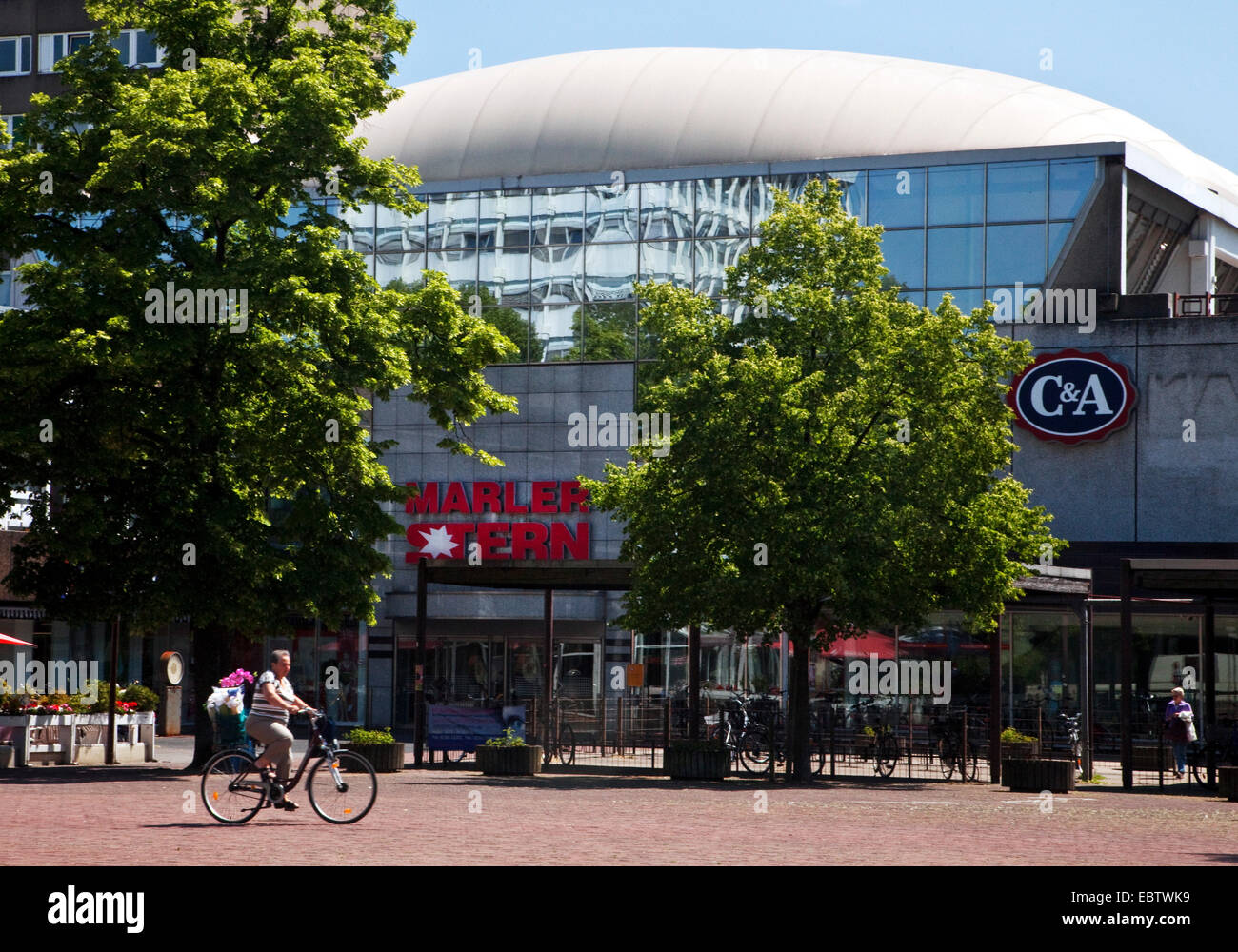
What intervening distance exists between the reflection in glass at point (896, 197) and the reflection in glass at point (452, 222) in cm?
1270

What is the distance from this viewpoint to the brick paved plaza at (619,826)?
546 inches

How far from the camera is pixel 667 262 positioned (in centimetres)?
5084

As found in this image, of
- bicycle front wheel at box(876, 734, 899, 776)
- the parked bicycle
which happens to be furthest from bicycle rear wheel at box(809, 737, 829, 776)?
the parked bicycle

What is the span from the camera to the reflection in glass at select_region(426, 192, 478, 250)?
5328 cm

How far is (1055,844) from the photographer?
629 inches

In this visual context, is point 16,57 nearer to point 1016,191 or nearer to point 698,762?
point 1016,191

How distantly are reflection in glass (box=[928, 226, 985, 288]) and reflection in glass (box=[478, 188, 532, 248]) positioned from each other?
12.8 m

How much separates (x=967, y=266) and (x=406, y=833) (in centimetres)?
3584

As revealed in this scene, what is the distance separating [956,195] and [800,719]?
24917 mm

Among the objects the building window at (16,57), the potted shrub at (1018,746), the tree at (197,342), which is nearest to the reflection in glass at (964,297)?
the potted shrub at (1018,746)

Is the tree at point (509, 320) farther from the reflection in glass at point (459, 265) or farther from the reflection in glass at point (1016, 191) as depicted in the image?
the reflection in glass at point (1016, 191)

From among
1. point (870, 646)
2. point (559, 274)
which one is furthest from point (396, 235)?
point (870, 646)

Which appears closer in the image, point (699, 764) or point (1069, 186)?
point (699, 764)
